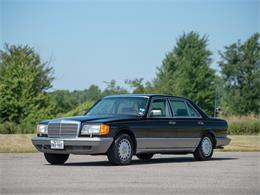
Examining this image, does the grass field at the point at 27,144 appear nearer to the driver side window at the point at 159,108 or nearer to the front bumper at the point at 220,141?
the front bumper at the point at 220,141

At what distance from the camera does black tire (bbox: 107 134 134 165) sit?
15.1m

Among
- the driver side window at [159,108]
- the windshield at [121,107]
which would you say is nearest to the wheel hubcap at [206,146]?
the driver side window at [159,108]

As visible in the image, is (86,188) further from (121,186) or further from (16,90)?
(16,90)

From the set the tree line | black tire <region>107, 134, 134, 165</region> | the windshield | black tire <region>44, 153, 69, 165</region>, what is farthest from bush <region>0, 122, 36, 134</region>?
black tire <region>107, 134, 134, 165</region>

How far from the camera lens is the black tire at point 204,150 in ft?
57.5

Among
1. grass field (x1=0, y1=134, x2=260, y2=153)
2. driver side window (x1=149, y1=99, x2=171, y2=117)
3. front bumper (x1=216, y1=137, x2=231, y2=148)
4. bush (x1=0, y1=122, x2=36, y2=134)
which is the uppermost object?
driver side window (x1=149, y1=99, x2=171, y2=117)

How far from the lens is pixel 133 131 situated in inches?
618

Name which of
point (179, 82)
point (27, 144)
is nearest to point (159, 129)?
point (27, 144)

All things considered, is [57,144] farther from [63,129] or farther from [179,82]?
[179,82]

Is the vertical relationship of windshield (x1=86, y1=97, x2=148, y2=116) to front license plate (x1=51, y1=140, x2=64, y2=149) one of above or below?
above

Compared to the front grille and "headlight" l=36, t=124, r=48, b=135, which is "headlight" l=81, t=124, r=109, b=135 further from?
"headlight" l=36, t=124, r=48, b=135

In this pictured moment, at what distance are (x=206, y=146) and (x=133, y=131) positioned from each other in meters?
2.77

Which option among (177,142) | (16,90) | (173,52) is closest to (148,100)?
(177,142)

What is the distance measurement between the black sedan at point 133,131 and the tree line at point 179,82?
3363cm
